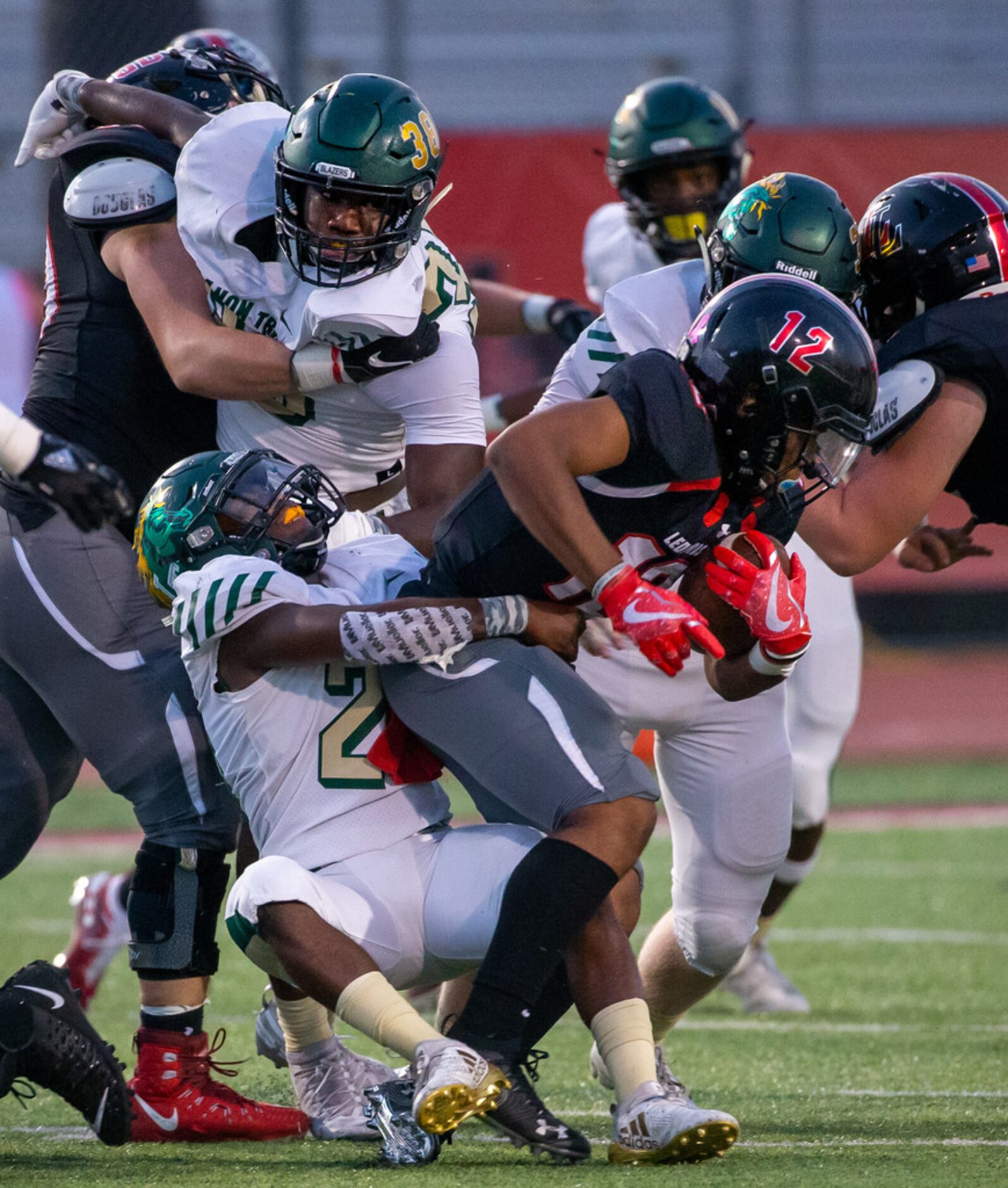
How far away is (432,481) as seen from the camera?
336 cm

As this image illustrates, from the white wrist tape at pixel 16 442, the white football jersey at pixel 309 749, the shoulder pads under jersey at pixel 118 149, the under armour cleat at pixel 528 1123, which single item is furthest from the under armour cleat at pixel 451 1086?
the shoulder pads under jersey at pixel 118 149

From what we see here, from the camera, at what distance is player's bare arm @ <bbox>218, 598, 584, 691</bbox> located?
2922mm

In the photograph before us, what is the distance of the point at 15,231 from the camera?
1127 cm

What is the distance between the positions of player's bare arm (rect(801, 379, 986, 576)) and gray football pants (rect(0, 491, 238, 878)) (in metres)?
1.20

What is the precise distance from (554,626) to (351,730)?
1.25 ft

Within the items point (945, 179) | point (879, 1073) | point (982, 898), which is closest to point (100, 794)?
point (982, 898)

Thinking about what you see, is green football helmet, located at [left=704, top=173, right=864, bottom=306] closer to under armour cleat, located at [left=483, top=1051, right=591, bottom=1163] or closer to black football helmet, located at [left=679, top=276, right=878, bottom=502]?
black football helmet, located at [left=679, top=276, right=878, bottom=502]

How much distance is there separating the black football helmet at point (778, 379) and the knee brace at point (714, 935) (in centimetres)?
94

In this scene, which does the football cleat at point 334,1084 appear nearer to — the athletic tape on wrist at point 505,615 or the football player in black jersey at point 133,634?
the football player in black jersey at point 133,634

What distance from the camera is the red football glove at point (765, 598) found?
2908mm

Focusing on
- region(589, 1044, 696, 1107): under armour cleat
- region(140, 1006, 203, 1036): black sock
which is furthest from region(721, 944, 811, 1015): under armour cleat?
region(140, 1006, 203, 1036): black sock

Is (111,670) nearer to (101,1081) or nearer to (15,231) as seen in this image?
(101,1081)

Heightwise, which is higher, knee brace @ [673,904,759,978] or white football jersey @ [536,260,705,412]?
white football jersey @ [536,260,705,412]

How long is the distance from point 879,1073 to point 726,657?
1.23 meters
